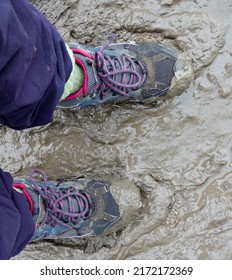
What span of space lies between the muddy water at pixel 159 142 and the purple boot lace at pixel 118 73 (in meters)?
0.11

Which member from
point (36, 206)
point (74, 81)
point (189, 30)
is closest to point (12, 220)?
point (36, 206)

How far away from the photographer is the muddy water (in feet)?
4.80

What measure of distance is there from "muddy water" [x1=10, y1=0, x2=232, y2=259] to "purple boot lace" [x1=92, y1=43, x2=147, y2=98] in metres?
0.11

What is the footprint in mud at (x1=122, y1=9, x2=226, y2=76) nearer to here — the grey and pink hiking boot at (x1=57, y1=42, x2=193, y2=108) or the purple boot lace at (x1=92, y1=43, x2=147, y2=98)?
the grey and pink hiking boot at (x1=57, y1=42, x2=193, y2=108)

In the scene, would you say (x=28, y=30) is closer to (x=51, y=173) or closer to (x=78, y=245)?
(x=51, y=173)

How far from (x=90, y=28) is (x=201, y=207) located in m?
0.74

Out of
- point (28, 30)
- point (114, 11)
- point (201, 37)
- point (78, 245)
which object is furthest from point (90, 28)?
point (78, 245)

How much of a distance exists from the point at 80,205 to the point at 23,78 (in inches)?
22.4

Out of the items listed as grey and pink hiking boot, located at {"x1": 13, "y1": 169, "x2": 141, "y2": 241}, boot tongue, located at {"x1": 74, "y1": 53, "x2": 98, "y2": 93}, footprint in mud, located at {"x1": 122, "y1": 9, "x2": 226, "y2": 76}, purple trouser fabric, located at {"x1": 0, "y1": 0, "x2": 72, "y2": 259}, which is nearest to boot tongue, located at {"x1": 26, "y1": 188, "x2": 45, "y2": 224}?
grey and pink hiking boot, located at {"x1": 13, "y1": 169, "x2": 141, "y2": 241}

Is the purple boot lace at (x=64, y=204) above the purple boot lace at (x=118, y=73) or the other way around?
the other way around

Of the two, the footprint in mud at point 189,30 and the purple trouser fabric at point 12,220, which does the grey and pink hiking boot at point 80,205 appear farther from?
the footprint in mud at point 189,30

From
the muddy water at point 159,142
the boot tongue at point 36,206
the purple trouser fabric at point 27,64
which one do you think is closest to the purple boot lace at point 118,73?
the muddy water at point 159,142

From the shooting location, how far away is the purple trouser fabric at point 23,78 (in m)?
0.91

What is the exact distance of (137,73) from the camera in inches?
56.0
